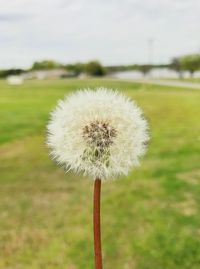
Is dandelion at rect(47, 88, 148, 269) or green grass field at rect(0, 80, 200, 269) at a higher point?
dandelion at rect(47, 88, 148, 269)

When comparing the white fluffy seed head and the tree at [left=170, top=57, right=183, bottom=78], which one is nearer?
the white fluffy seed head

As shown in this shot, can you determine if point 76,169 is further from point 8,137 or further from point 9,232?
point 8,137

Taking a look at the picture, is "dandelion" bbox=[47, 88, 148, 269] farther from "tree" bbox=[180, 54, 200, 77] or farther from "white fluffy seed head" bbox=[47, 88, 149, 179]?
"tree" bbox=[180, 54, 200, 77]

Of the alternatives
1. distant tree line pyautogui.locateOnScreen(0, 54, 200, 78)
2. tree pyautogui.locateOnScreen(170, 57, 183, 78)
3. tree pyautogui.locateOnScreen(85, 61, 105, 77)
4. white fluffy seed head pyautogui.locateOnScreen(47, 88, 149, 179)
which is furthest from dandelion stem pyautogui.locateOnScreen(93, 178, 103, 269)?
tree pyautogui.locateOnScreen(85, 61, 105, 77)

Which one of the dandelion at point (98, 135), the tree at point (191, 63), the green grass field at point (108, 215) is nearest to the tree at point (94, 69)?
the tree at point (191, 63)

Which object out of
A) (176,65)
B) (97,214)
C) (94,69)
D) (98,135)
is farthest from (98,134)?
(94,69)

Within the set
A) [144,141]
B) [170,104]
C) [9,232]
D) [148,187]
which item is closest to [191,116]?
[170,104]

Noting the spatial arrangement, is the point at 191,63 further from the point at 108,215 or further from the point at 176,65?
the point at 108,215

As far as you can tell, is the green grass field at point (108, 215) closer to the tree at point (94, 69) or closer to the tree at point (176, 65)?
the tree at point (176, 65)
